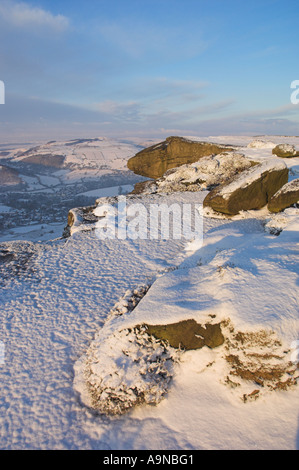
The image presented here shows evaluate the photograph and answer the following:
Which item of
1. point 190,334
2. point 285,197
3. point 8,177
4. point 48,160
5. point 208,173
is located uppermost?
point 48,160

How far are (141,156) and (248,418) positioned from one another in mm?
37917

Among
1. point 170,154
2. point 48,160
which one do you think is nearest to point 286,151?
point 170,154

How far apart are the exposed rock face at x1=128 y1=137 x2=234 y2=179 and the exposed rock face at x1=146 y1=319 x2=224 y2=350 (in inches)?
1158

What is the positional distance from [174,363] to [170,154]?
111ft

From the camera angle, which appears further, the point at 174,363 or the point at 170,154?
the point at 170,154

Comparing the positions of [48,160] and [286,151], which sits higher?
[48,160]

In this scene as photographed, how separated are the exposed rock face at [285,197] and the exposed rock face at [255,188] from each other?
49.6 inches

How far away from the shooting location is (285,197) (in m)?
17.2

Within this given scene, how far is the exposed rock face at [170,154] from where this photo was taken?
114ft

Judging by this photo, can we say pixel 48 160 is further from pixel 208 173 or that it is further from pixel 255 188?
pixel 255 188

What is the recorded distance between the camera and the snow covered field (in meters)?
6.54

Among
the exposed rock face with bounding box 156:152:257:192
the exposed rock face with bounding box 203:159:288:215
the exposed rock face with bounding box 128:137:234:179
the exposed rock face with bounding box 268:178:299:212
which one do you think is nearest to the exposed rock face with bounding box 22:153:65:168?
the exposed rock face with bounding box 128:137:234:179

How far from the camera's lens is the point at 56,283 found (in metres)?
13.4
